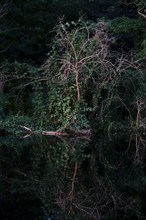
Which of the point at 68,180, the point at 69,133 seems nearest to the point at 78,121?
the point at 69,133

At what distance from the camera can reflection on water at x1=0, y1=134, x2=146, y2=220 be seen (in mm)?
6434

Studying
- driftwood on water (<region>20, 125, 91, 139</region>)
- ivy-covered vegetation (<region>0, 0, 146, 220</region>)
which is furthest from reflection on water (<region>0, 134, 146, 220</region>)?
driftwood on water (<region>20, 125, 91, 139</region>)

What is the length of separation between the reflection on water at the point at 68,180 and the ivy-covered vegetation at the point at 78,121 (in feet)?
0.06

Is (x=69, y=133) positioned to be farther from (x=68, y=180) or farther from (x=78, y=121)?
(x=68, y=180)

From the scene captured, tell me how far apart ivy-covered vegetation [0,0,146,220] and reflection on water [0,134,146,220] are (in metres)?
0.02

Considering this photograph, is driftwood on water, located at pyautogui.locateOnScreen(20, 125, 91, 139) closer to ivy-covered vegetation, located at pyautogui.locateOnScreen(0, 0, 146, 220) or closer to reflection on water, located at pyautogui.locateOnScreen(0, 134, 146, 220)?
ivy-covered vegetation, located at pyautogui.locateOnScreen(0, 0, 146, 220)

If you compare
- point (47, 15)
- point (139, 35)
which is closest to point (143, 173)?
point (139, 35)

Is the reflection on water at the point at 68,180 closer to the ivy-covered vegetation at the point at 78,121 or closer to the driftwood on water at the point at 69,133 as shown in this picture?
the ivy-covered vegetation at the point at 78,121

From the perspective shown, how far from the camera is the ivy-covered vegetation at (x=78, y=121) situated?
749 cm

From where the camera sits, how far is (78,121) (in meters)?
11.4

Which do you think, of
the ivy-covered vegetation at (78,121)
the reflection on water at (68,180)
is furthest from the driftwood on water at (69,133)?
the reflection on water at (68,180)

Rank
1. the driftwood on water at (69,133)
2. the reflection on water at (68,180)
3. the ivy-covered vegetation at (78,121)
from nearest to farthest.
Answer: the reflection on water at (68,180)
the ivy-covered vegetation at (78,121)
the driftwood on water at (69,133)

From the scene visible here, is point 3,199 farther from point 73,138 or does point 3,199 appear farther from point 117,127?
point 117,127

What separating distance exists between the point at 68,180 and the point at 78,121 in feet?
12.5
